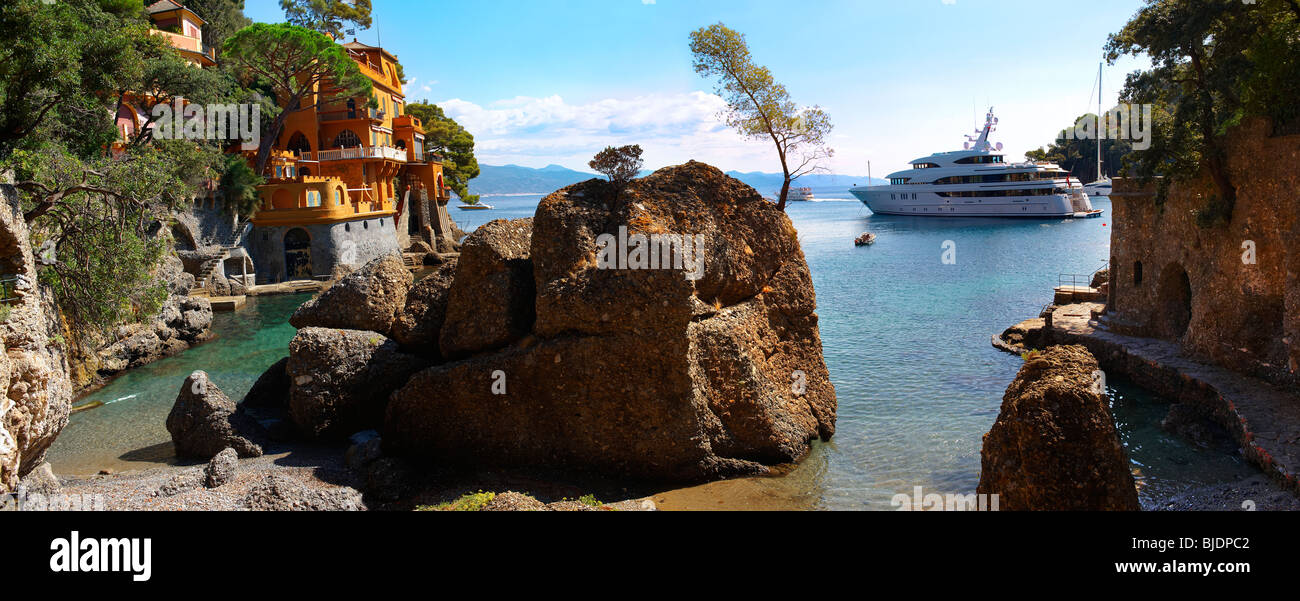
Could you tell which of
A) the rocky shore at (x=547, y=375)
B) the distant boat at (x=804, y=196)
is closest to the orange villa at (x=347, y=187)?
the distant boat at (x=804, y=196)

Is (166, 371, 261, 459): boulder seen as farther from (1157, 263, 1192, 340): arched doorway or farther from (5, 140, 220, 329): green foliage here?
(1157, 263, 1192, 340): arched doorway

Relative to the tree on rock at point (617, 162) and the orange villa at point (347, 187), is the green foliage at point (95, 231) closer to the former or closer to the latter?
the tree on rock at point (617, 162)

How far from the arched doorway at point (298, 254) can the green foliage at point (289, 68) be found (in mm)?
4197

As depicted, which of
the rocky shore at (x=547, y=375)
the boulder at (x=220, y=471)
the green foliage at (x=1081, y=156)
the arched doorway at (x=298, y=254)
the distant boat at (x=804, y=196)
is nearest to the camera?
the boulder at (x=220, y=471)

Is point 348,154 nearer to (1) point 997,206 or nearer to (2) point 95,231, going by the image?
(2) point 95,231

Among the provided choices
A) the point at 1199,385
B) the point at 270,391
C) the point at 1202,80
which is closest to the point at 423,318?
the point at 270,391

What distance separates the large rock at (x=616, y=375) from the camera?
12758 mm

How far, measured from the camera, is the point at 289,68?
153 feet

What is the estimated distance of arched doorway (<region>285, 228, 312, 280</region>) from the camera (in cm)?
4550

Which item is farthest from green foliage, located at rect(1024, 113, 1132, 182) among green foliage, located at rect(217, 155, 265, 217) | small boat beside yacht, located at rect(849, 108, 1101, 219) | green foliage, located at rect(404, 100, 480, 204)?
green foliage, located at rect(217, 155, 265, 217)

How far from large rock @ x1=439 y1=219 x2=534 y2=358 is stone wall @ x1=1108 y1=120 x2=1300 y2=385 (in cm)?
1699

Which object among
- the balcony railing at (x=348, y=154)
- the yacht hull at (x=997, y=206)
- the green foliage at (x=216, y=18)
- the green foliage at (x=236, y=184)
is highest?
the green foliage at (x=216, y=18)

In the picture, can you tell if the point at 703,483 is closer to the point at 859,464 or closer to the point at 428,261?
the point at 859,464

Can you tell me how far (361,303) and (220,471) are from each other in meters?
4.48
